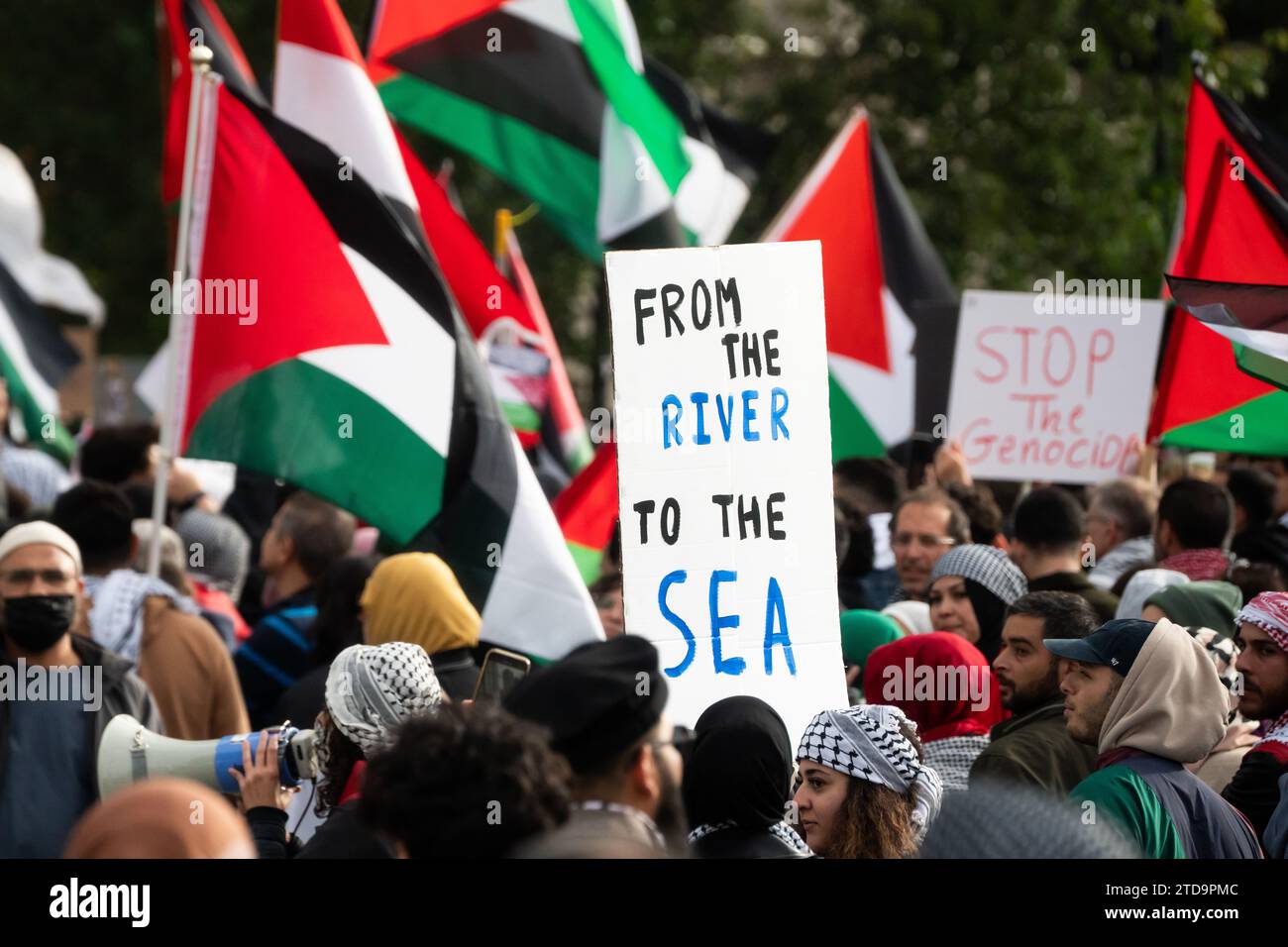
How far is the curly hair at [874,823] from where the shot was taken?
13.1 ft

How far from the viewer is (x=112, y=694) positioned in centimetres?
529

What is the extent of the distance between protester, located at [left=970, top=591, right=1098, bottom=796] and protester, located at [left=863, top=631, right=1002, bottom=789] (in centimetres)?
8

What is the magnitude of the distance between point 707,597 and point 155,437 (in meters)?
5.44

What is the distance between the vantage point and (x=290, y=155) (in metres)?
6.44

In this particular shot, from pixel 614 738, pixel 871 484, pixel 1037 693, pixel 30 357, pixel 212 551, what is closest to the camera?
pixel 614 738

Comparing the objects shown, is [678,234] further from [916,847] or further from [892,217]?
[916,847]

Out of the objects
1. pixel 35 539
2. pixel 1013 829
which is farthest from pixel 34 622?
pixel 1013 829

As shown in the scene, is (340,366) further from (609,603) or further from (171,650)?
(609,603)

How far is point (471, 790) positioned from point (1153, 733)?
77.6 inches

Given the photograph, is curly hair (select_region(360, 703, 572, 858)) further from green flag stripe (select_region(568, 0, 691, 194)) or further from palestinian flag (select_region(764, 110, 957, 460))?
green flag stripe (select_region(568, 0, 691, 194))

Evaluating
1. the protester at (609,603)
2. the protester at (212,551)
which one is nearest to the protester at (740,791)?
the protester at (609,603)

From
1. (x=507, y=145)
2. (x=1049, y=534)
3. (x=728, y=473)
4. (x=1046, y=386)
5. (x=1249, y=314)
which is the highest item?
(x=507, y=145)

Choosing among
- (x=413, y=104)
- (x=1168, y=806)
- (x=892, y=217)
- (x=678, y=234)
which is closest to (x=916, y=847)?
(x=1168, y=806)
